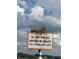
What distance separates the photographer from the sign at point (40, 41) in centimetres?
122

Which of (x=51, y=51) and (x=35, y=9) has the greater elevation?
(x=35, y=9)

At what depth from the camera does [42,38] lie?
123 centimetres

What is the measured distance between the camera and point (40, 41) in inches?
48.5

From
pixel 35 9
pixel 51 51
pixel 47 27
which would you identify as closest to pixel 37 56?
pixel 51 51

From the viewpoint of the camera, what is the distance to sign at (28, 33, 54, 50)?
1.22 metres

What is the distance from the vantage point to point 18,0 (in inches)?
48.2
